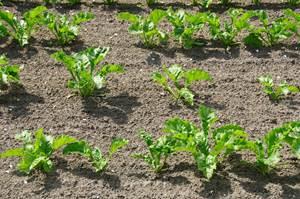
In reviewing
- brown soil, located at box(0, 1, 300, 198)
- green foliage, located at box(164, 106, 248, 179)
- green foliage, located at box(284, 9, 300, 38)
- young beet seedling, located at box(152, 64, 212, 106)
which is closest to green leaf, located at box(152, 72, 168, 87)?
young beet seedling, located at box(152, 64, 212, 106)

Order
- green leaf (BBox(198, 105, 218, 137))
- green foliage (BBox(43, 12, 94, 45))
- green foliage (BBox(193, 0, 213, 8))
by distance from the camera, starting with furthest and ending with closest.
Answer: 1. green foliage (BBox(193, 0, 213, 8))
2. green foliage (BBox(43, 12, 94, 45))
3. green leaf (BBox(198, 105, 218, 137))

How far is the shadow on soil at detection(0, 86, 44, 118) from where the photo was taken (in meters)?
5.21

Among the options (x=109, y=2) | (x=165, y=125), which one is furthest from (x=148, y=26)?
(x=165, y=125)

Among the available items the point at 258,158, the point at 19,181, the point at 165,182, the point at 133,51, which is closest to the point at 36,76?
the point at 133,51

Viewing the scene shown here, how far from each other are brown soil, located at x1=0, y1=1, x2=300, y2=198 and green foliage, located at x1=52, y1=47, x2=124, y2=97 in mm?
141

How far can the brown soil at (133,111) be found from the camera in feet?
14.6

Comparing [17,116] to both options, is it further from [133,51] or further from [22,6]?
[22,6]

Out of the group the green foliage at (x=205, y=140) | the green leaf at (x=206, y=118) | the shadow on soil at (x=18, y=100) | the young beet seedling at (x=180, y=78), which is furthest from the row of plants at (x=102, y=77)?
Result: the green foliage at (x=205, y=140)

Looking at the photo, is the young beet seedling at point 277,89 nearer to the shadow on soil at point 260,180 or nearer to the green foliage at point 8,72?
the shadow on soil at point 260,180

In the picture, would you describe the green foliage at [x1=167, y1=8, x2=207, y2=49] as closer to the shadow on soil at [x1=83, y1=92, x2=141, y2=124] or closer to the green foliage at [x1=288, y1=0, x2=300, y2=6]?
the shadow on soil at [x1=83, y1=92, x2=141, y2=124]

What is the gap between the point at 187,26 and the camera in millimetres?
6203

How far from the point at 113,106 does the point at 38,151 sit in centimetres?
104

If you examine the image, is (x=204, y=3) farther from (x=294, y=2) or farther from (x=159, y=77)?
(x=159, y=77)

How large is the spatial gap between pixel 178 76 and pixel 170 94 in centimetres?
20
